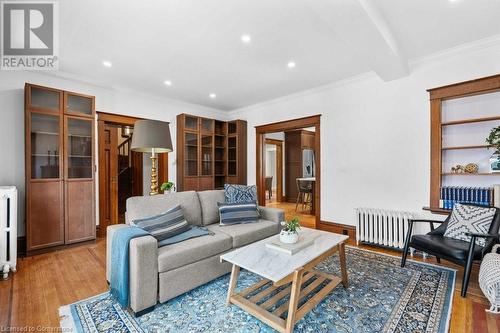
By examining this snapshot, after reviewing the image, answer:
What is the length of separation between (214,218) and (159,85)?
261 centimetres

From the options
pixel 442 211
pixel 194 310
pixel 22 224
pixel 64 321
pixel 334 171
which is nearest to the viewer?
pixel 64 321

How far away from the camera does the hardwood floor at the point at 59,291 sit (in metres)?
1.84

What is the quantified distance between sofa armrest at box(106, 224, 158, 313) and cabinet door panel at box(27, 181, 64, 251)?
2232 millimetres

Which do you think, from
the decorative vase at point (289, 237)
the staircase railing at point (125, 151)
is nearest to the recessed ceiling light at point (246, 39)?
the decorative vase at point (289, 237)

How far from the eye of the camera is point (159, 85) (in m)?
4.21

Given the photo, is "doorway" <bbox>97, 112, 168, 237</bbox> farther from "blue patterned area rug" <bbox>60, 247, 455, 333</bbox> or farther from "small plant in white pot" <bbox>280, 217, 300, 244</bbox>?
"small plant in white pot" <bbox>280, 217, 300, 244</bbox>

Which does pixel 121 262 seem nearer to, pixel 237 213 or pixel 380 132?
pixel 237 213

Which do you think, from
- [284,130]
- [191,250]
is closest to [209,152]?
[284,130]

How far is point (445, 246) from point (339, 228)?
5.69 feet

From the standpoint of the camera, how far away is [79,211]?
11.7 feet

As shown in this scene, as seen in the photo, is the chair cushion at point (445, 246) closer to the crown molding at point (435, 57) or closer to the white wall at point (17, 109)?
the crown molding at point (435, 57)

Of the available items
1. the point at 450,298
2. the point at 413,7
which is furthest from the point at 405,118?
the point at 450,298

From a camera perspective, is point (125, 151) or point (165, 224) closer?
point (165, 224)

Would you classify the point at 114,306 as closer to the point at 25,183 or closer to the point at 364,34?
the point at 25,183
